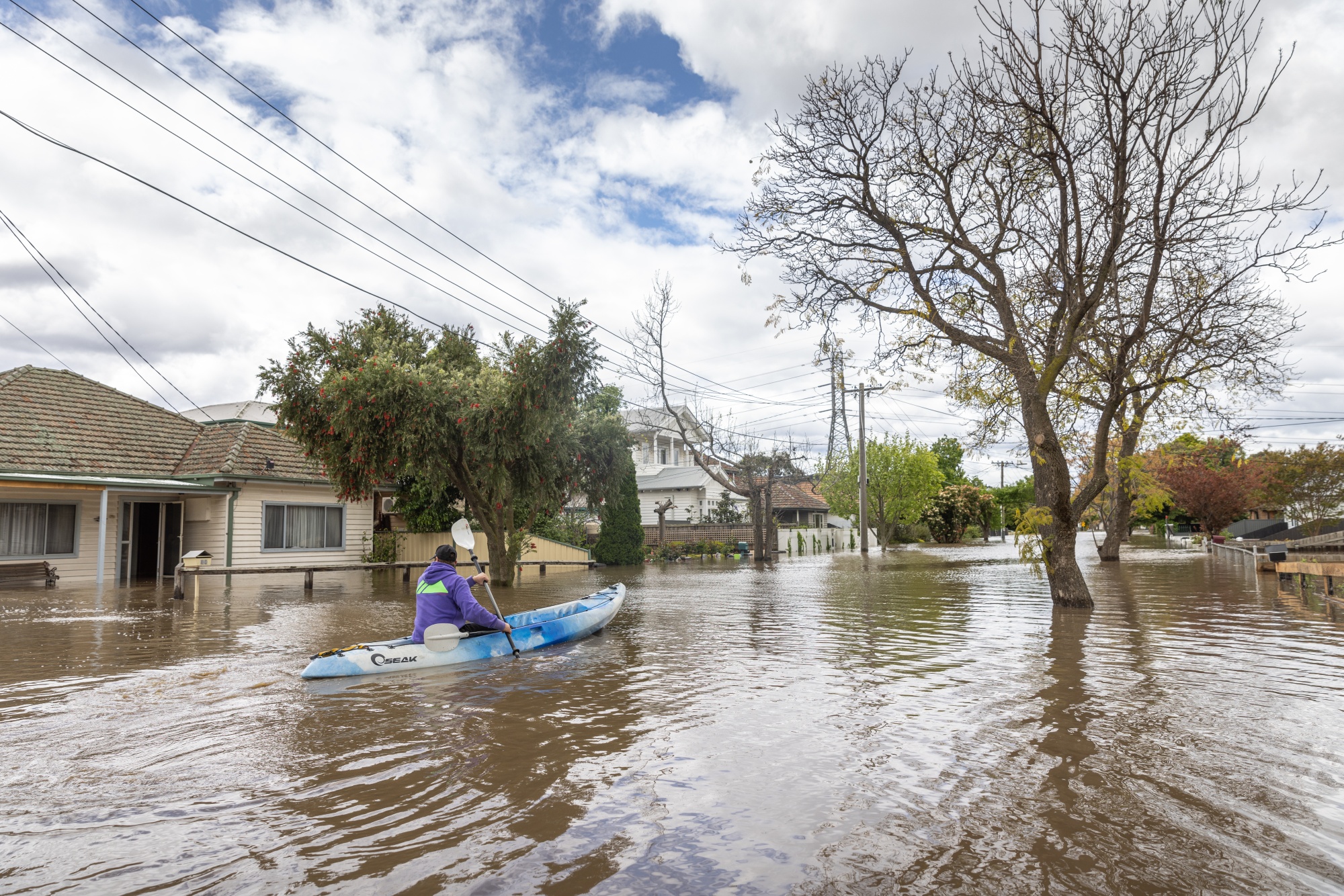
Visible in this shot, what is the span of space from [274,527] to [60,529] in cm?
476

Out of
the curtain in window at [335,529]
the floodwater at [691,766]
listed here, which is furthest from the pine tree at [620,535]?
the floodwater at [691,766]

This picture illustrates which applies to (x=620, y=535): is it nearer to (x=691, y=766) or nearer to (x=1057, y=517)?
(x=1057, y=517)

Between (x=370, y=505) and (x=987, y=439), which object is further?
(x=370, y=505)

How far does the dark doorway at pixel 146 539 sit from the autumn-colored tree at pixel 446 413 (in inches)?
276

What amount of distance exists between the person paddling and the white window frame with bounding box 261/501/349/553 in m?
15.3

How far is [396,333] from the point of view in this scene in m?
21.9

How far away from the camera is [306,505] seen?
23766 millimetres

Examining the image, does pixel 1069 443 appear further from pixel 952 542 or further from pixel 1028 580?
pixel 952 542

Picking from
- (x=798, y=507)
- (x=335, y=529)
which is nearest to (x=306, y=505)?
(x=335, y=529)

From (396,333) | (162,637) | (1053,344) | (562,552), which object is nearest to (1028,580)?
(1053,344)

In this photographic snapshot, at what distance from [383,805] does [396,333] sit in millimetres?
18782

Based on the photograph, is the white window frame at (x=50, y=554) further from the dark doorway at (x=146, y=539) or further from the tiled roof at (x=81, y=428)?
the dark doorway at (x=146, y=539)

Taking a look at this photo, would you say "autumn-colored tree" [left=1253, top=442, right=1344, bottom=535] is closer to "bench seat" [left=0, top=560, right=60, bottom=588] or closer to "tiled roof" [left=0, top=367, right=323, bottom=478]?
"tiled roof" [left=0, top=367, right=323, bottom=478]

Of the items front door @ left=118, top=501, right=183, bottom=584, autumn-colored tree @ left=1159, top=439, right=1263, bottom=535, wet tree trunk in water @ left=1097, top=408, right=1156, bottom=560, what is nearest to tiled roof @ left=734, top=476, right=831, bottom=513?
autumn-colored tree @ left=1159, top=439, right=1263, bottom=535
